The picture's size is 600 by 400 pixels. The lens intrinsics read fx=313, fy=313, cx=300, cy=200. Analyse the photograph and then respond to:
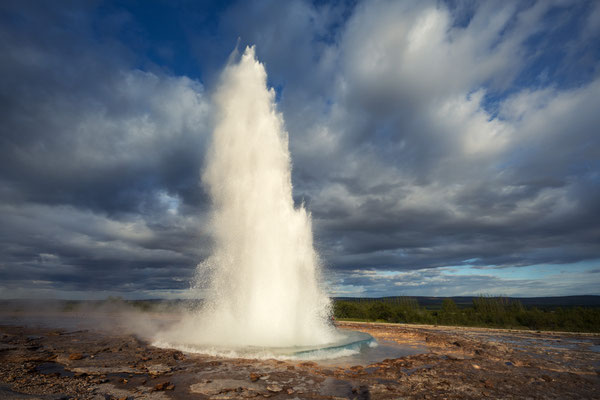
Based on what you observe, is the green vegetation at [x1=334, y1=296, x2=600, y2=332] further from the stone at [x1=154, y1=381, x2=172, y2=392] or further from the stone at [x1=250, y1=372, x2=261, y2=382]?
the stone at [x1=154, y1=381, x2=172, y2=392]

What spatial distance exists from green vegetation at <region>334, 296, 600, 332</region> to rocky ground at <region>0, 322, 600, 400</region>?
83.4ft

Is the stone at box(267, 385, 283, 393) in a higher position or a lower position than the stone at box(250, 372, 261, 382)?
lower

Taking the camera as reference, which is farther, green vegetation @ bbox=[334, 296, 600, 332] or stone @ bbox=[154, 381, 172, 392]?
green vegetation @ bbox=[334, 296, 600, 332]

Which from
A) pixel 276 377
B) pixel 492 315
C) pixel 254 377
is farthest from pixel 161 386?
pixel 492 315

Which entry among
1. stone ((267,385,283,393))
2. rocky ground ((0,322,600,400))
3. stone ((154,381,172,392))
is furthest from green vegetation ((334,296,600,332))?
stone ((154,381,172,392))

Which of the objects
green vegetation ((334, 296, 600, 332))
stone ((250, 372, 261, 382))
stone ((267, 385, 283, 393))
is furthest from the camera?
green vegetation ((334, 296, 600, 332))

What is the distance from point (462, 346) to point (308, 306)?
9.95m

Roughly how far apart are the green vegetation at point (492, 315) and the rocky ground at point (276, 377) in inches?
1001

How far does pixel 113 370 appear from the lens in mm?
11977

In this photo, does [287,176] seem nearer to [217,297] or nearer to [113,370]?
[217,297]

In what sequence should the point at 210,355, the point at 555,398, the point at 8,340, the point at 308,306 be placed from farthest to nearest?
the point at 8,340 → the point at 308,306 → the point at 210,355 → the point at 555,398

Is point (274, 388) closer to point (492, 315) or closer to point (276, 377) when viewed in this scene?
point (276, 377)

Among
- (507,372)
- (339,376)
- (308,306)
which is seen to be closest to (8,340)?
(308,306)

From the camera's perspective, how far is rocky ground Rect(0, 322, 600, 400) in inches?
368
